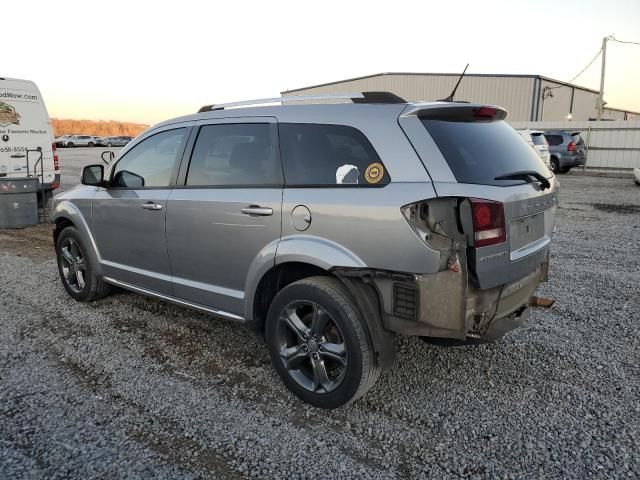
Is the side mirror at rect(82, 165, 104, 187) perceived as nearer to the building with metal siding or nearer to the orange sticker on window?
the orange sticker on window

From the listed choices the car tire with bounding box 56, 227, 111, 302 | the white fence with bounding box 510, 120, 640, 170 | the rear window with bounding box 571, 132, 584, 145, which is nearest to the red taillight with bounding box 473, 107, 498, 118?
the car tire with bounding box 56, 227, 111, 302

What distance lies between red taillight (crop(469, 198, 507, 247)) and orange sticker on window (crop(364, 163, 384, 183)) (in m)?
0.52

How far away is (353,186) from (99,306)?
3.26 metres

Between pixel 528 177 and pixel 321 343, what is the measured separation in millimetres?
1634

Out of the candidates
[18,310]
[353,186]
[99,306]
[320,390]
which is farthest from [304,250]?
[18,310]

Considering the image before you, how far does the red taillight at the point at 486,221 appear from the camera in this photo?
102 inches

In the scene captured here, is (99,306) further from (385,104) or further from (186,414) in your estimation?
(385,104)

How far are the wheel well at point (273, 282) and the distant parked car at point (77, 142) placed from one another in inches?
2200

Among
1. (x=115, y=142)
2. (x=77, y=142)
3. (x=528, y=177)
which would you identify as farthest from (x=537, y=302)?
(x=77, y=142)

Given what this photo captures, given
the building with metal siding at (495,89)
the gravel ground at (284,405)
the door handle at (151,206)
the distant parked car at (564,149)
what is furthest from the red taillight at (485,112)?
the building with metal siding at (495,89)

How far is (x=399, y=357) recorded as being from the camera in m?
3.72

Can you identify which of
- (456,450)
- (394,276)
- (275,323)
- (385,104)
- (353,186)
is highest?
(385,104)

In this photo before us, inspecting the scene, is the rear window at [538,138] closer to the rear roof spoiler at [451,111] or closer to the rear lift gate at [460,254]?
the rear roof spoiler at [451,111]

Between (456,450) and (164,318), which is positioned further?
(164,318)
